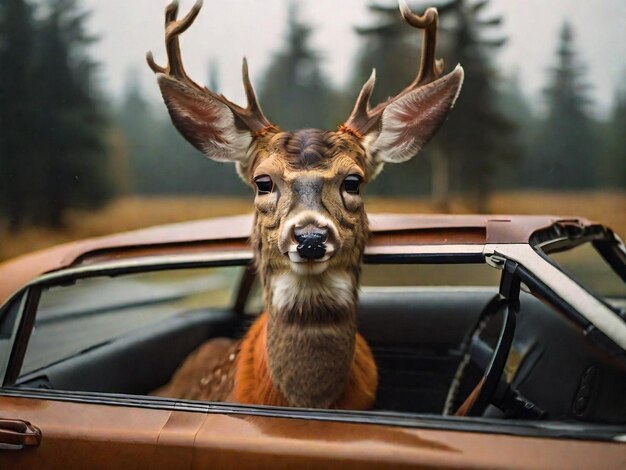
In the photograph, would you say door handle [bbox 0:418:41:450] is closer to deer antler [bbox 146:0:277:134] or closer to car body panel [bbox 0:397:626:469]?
car body panel [bbox 0:397:626:469]

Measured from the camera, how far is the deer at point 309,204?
2.32 meters

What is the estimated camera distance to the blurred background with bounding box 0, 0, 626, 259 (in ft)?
14.4

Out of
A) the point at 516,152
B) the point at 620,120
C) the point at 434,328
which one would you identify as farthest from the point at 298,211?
the point at 620,120

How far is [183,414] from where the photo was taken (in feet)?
6.58

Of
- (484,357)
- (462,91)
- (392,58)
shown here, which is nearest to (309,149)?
(484,357)

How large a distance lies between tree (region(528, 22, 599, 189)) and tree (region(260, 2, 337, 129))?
5.12 feet

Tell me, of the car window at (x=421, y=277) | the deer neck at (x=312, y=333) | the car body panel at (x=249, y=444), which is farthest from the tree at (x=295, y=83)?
the car body panel at (x=249, y=444)

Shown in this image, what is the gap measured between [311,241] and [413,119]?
0.76m

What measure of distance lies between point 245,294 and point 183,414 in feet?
6.27

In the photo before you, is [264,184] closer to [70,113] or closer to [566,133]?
[566,133]

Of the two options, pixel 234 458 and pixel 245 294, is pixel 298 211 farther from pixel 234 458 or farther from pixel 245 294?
pixel 245 294

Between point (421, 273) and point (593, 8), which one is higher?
point (593, 8)

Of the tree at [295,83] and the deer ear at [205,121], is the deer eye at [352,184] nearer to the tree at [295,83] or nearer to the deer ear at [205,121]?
the deer ear at [205,121]

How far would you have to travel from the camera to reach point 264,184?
2430 millimetres
